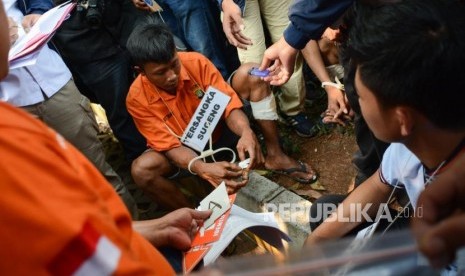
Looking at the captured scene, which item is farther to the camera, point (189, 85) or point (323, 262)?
point (189, 85)

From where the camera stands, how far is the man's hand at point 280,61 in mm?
2363

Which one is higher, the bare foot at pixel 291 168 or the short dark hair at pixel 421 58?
the short dark hair at pixel 421 58

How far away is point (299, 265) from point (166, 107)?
90.7 inches

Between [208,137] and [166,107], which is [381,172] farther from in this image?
[166,107]

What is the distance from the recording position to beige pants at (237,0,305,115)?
136 inches

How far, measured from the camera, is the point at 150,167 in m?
3.02

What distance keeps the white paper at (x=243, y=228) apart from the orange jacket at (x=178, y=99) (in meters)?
1.12

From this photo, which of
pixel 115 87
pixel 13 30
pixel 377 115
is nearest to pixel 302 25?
pixel 377 115

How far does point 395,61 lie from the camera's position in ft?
4.64

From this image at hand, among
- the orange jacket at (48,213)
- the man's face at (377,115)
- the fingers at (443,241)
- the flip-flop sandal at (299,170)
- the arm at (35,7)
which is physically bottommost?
the flip-flop sandal at (299,170)

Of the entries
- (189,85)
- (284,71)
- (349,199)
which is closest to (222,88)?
(189,85)

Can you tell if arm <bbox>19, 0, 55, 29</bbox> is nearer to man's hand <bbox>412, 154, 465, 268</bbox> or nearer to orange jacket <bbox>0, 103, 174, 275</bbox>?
orange jacket <bbox>0, 103, 174, 275</bbox>

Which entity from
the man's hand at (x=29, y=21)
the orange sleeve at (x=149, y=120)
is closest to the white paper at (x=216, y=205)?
the orange sleeve at (x=149, y=120)

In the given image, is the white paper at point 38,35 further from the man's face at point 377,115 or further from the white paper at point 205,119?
the man's face at point 377,115
